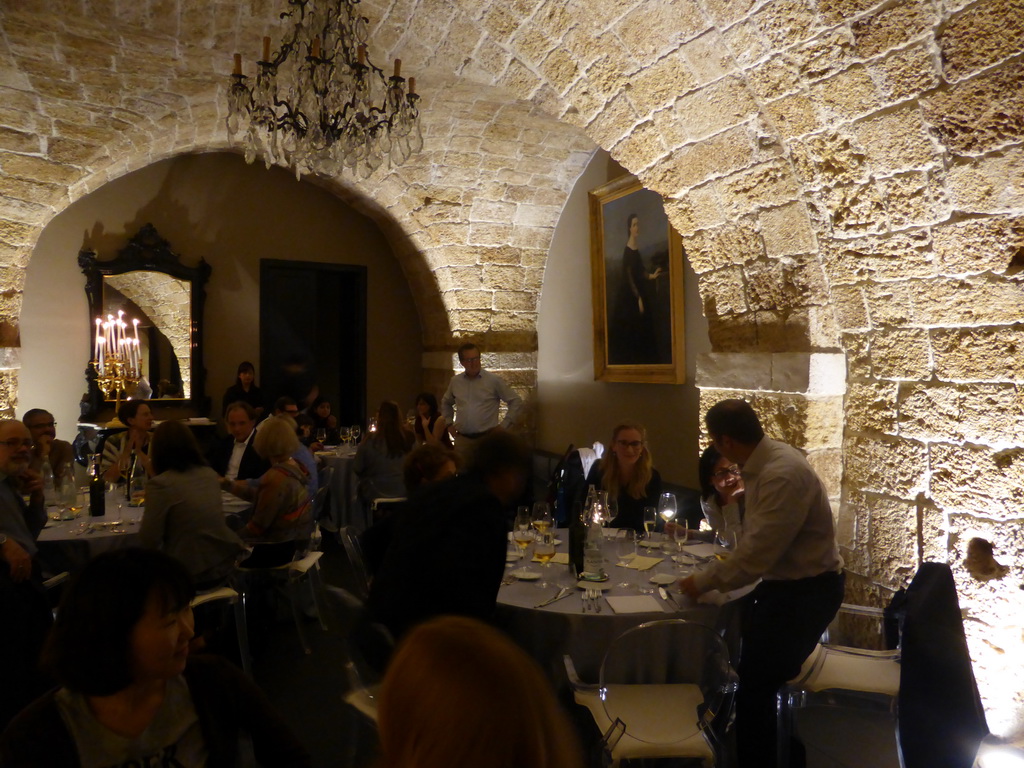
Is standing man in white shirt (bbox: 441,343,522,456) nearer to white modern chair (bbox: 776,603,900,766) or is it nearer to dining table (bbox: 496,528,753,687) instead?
dining table (bbox: 496,528,753,687)

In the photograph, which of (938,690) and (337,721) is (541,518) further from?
(938,690)

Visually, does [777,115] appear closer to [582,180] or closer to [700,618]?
[700,618]

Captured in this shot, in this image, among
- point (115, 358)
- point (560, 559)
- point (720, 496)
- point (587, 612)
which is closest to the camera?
point (587, 612)

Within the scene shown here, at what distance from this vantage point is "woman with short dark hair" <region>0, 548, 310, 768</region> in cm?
127

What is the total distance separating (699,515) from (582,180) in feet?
10.6

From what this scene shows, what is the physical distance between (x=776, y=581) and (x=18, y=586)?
2.65 metres

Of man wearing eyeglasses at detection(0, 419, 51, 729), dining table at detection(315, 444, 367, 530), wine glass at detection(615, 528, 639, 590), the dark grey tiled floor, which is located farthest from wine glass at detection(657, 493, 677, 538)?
dining table at detection(315, 444, 367, 530)

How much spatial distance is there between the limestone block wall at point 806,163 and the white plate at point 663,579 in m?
1.01

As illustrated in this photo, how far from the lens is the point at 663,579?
276 centimetres

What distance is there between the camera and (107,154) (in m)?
5.14

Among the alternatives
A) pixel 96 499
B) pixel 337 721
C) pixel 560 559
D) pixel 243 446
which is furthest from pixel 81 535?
pixel 560 559

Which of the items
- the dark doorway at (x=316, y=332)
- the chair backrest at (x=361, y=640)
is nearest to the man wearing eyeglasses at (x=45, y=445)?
the chair backrest at (x=361, y=640)

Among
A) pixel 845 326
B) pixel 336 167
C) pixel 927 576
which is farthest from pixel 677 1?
pixel 927 576

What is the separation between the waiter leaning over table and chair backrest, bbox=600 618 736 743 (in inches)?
6.7
